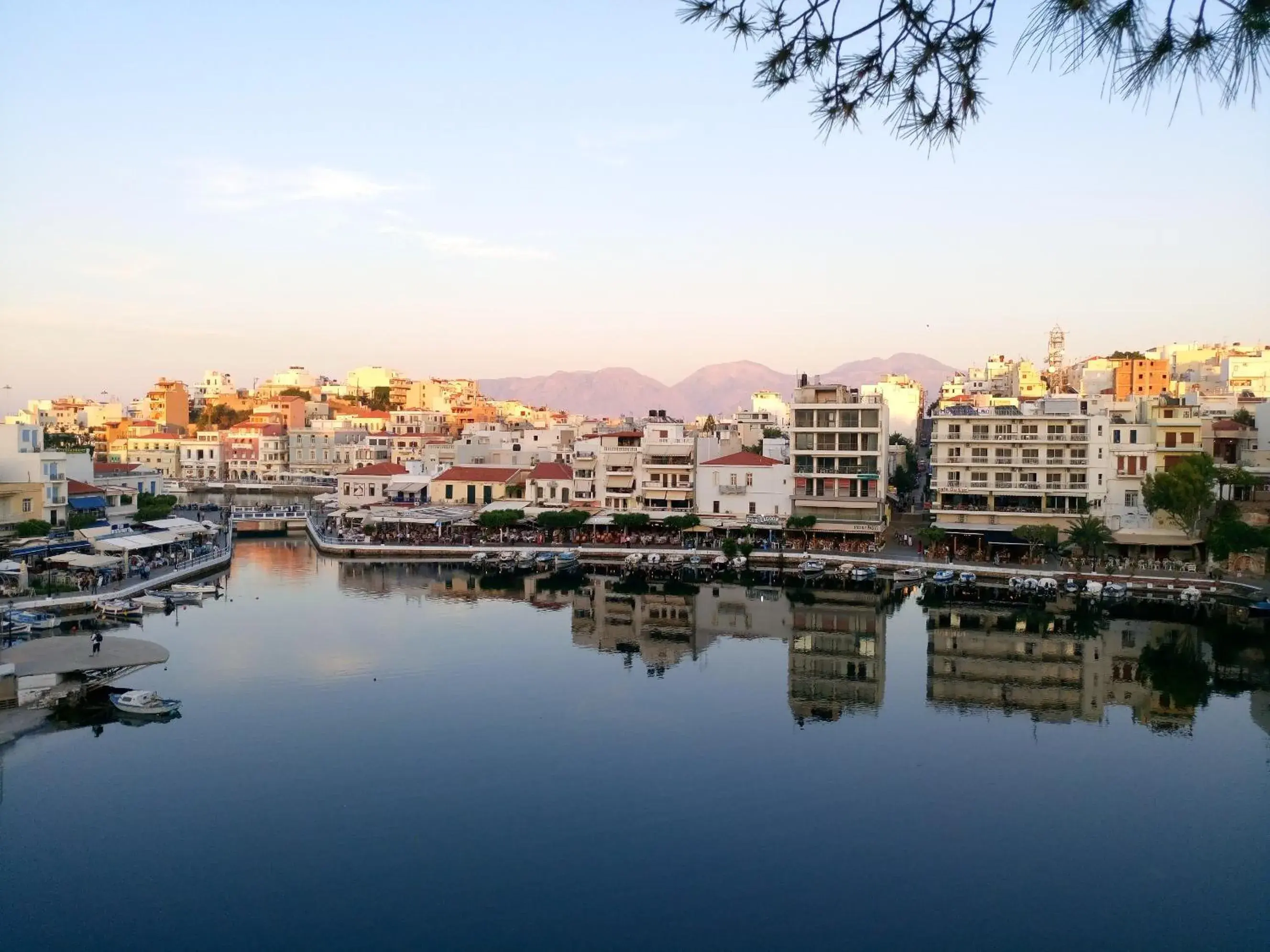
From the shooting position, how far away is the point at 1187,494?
89.2 feet

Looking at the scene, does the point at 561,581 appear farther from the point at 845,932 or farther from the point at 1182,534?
the point at 845,932

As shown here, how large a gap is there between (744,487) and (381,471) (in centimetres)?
1713

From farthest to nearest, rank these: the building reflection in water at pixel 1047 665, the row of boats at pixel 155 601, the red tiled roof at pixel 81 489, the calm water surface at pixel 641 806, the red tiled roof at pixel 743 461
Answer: the red tiled roof at pixel 743 461, the red tiled roof at pixel 81 489, the row of boats at pixel 155 601, the building reflection in water at pixel 1047 665, the calm water surface at pixel 641 806

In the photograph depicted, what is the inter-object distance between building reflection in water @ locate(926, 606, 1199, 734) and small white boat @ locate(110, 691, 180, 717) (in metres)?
12.6

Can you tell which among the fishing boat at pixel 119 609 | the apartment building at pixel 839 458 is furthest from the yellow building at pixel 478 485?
the fishing boat at pixel 119 609

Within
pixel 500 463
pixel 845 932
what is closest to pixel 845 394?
pixel 500 463

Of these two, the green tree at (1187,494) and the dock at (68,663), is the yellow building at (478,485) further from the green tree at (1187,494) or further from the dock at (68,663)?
the dock at (68,663)

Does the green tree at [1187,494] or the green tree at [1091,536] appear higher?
the green tree at [1187,494]

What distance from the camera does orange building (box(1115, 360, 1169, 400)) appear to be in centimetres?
4959

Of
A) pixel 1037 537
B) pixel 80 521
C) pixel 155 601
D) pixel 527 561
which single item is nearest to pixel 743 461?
pixel 527 561

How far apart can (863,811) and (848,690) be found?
5900 mm

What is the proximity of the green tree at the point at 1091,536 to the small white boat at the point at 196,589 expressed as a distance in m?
24.1

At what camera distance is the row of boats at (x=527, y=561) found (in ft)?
103

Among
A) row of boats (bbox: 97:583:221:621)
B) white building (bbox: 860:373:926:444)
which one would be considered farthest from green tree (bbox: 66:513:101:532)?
white building (bbox: 860:373:926:444)
